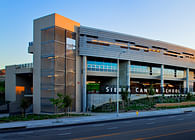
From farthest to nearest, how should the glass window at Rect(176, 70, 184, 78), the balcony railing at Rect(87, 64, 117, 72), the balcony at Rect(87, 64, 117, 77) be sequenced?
the glass window at Rect(176, 70, 184, 78) < the balcony railing at Rect(87, 64, 117, 72) < the balcony at Rect(87, 64, 117, 77)

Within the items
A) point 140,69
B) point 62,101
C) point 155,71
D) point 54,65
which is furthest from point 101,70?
point 62,101

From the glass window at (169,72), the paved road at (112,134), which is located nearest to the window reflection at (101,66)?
the glass window at (169,72)

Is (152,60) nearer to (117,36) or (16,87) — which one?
(117,36)

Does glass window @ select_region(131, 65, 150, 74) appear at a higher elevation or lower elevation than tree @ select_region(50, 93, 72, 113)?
higher

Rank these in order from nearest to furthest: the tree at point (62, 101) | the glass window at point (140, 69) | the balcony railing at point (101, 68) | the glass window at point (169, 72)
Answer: the tree at point (62, 101), the balcony railing at point (101, 68), the glass window at point (140, 69), the glass window at point (169, 72)

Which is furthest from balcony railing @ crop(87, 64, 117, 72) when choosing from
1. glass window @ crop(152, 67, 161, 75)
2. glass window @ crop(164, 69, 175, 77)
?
glass window @ crop(164, 69, 175, 77)

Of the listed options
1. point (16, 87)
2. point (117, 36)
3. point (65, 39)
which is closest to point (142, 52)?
point (117, 36)

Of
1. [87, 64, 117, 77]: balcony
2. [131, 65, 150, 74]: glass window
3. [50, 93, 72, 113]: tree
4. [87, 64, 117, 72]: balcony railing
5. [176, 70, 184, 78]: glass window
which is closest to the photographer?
[50, 93, 72, 113]: tree

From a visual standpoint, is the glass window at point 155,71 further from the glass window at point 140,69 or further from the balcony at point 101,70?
the balcony at point 101,70

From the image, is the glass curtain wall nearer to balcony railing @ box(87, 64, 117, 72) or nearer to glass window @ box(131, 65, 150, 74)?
balcony railing @ box(87, 64, 117, 72)

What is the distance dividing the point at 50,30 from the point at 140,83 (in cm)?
3303

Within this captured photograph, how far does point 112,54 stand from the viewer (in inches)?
1860

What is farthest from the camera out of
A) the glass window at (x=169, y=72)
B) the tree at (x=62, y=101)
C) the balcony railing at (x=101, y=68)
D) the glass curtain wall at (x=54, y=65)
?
the glass window at (x=169, y=72)

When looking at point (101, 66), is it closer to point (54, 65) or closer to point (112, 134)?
point (54, 65)
